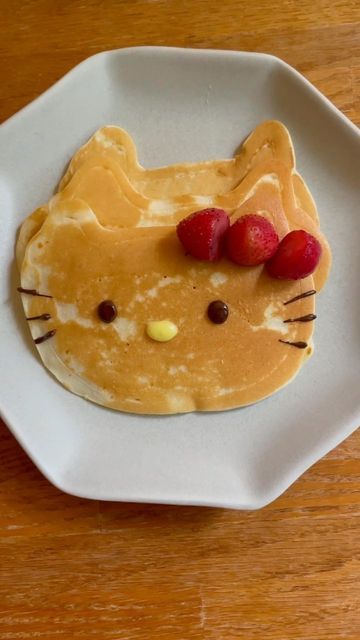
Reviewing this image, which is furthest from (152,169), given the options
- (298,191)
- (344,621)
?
(344,621)

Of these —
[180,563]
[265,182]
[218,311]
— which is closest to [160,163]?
[265,182]

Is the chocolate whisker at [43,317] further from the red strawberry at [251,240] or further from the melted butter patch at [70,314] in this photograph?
the red strawberry at [251,240]

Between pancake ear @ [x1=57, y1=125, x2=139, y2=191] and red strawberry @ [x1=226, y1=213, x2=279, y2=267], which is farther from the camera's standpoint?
pancake ear @ [x1=57, y1=125, x2=139, y2=191]

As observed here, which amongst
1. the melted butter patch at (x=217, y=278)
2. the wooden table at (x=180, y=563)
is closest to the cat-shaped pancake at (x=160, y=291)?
the melted butter patch at (x=217, y=278)

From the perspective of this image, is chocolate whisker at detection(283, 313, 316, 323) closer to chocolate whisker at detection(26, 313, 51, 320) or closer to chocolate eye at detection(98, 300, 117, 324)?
chocolate eye at detection(98, 300, 117, 324)

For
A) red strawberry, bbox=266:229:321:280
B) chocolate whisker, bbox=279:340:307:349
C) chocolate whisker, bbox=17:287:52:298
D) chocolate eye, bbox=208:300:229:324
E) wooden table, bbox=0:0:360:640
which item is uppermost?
red strawberry, bbox=266:229:321:280

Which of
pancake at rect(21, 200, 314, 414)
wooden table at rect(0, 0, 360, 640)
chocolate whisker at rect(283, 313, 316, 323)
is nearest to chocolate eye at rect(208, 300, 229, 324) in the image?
pancake at rect(21, 200, 314, 414)

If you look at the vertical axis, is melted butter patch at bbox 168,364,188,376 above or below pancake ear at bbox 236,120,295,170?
below

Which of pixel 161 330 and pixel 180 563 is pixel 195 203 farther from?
pixel 180 563
